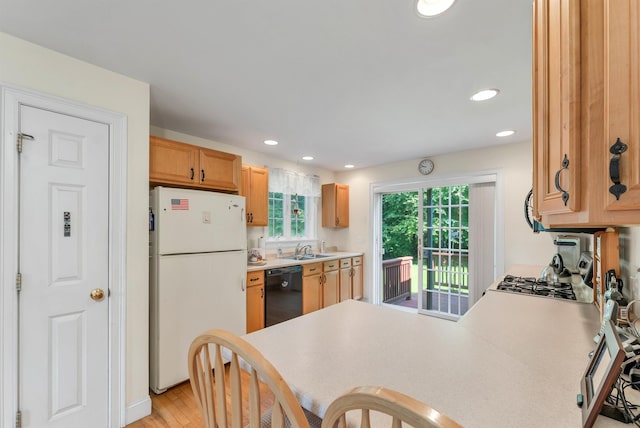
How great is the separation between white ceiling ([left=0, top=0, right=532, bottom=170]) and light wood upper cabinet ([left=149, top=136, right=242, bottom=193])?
35 cm

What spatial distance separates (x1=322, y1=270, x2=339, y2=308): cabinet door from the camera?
12.9 feet

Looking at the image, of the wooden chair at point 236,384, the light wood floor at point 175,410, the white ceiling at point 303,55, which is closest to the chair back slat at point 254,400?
the wooden chair at point 236,384

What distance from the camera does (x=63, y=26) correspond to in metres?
1.38

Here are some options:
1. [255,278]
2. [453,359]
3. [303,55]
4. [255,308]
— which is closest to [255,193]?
[255,278]

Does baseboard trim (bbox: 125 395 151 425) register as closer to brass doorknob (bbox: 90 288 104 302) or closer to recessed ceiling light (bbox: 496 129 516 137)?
Result: brass doorknob (bbox: 90 288 104 302)

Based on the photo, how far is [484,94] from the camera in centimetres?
207

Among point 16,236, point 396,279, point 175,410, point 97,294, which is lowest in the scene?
point 175,410

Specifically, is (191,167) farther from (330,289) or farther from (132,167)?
(330,289)

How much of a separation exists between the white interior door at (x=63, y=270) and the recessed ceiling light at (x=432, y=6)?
194 cm

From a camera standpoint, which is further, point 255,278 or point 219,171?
point 255,278

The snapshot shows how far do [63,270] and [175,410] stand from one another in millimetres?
1227

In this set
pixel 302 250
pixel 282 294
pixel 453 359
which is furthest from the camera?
pixel 302 250

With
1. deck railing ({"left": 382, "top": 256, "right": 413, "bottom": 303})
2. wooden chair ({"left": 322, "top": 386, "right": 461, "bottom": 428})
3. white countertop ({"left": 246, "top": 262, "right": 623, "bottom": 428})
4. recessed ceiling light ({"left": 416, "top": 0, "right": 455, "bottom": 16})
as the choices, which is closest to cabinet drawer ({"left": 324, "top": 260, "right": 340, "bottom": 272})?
deck railing ({"left": 382, "top": 256, "right": 413, "bottom": 303})

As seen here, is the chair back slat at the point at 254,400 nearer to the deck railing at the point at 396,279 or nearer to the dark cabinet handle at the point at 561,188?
the dark cabinet handle at the point at 561,188
